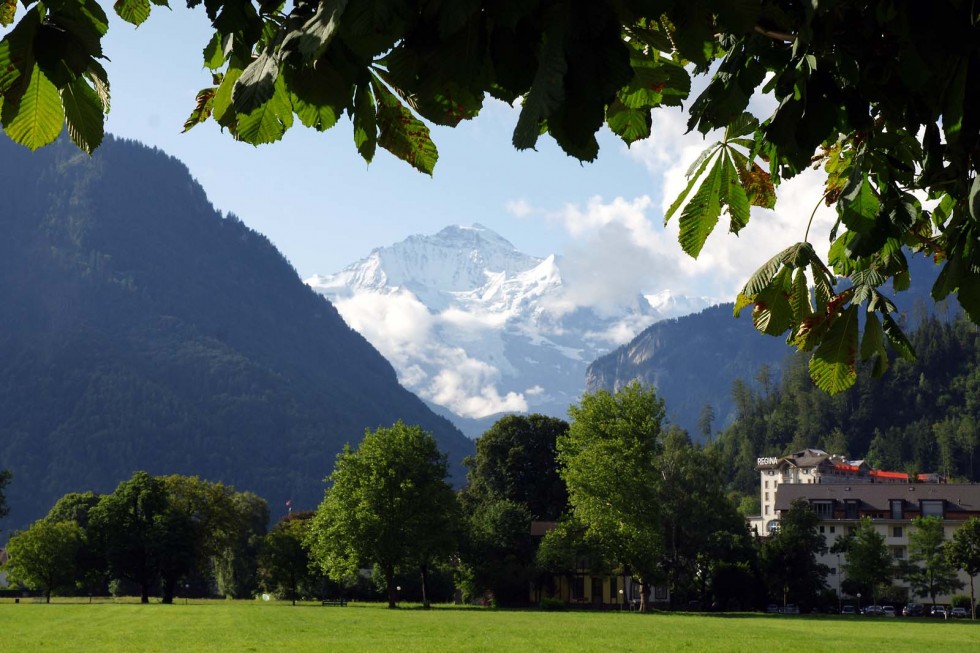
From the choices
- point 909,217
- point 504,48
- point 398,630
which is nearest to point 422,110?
point 504,48

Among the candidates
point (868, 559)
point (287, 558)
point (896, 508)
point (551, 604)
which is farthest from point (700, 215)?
point (896, 508)

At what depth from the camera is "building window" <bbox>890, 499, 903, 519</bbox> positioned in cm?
11144

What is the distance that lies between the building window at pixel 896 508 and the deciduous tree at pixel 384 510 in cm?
6177

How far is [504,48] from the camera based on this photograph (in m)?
2.51

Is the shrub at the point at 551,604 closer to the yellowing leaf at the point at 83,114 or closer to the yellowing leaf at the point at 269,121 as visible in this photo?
the yellowing leaf at the point at 269,121

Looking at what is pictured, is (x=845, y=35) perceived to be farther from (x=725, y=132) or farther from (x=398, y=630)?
(x=398, y=630)

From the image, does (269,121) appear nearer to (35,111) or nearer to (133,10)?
(35,111)

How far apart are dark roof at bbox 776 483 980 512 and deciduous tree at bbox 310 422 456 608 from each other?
54540 mm

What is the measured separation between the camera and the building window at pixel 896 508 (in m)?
111

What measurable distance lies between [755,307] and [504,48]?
1.97 m

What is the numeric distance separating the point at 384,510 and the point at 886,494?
226 ft

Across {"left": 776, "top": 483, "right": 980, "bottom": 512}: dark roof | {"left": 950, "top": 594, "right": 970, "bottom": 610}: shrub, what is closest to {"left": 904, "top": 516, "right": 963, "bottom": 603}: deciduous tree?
{"left": 950, "top": 594, "right": 970, "bottom": 610}: shrub

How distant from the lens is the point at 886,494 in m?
114

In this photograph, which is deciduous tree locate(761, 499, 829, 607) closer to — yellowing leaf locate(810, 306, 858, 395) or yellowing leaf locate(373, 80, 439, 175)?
yellowing leaf locate(810, 306, 858, 395)
